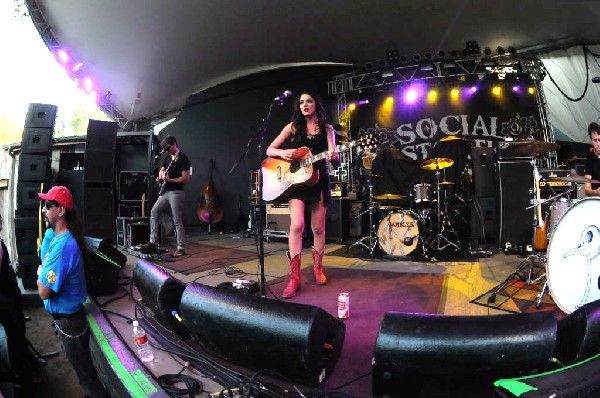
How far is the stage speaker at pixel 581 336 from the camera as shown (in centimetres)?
→ 141

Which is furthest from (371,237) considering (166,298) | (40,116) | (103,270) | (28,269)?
(40,116)

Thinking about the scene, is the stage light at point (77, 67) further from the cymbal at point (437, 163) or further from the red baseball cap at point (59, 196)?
the cymbal at point (437, 163)

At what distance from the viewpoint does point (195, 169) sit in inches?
513

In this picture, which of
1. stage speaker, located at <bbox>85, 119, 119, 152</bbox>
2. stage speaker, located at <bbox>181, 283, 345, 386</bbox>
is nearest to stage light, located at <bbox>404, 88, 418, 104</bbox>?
stage speaker, located at <bbox>85, 119, 119, 152</bbox>

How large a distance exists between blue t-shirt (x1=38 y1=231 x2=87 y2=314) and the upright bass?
29.1 feet

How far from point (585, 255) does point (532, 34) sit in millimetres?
9714

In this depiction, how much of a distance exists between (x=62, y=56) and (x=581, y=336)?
1121 cm

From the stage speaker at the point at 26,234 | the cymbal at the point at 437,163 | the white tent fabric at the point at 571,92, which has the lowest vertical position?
the stage speaker at the point at 26,234

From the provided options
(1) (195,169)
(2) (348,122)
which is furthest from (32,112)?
(2) (348,122)

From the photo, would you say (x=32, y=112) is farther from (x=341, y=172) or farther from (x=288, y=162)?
(x=341, y=172)

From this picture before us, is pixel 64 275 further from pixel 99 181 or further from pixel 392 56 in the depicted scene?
pixel 392 56

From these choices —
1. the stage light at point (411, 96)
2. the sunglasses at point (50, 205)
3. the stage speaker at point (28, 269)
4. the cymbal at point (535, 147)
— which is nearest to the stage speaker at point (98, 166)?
the stage speaker at point (28, 269)

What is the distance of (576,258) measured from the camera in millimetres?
2652

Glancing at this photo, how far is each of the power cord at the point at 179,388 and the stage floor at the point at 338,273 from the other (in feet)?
0.18
